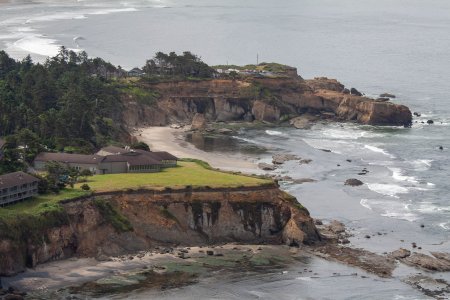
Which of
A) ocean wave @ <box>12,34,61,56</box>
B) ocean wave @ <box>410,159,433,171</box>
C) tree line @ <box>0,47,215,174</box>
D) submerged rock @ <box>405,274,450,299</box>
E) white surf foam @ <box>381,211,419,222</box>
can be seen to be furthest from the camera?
ocean wave @ <box>12,34,61,56</box>

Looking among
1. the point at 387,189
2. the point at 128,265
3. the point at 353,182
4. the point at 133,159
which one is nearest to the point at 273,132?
the point at 353,182

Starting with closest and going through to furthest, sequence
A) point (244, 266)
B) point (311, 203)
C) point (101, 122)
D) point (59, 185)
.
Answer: point (244, 266) < point (59, 185) < point (311, 203) < point (101, 122)

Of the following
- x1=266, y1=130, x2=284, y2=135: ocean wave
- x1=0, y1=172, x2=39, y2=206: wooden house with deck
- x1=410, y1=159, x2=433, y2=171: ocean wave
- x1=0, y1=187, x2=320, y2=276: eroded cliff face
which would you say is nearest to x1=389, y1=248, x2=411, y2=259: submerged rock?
x1=0, y1=187, x2=320, y2=276: eroded cliff face

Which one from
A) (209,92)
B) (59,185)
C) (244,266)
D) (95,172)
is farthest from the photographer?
(209,92)

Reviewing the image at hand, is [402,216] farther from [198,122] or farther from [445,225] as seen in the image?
[198,122]

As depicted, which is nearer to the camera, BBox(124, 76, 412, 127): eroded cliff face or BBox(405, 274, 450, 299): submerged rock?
BBox(405, 274, 450, 299): submerged rock

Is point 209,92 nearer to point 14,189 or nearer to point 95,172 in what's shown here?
point 95,172

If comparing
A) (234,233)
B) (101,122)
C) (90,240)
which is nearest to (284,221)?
(234,233)

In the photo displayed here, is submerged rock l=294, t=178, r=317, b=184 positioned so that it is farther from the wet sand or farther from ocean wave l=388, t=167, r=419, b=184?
the wet sand
